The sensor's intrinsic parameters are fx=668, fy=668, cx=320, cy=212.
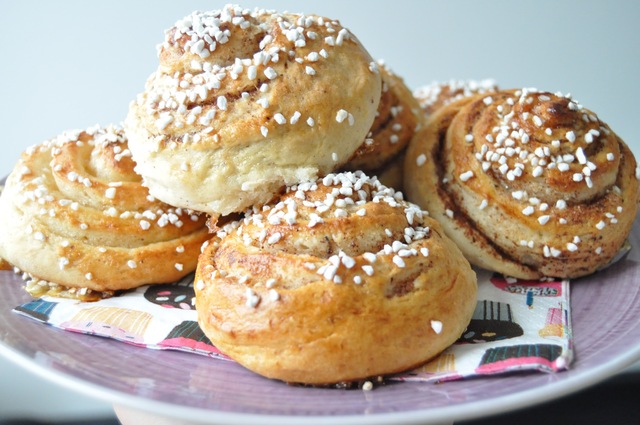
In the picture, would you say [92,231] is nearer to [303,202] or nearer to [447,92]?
[303,202]

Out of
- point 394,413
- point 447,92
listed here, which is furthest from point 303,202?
point 447,92

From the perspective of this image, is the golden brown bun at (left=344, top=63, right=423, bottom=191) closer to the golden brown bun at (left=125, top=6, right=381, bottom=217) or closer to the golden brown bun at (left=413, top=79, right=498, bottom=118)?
the golden brown bun at (left=125, top=6, right=381, bottom=217)

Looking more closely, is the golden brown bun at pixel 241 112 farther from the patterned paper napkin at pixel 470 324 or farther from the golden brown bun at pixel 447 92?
the golden brown bun at pixel 447 92

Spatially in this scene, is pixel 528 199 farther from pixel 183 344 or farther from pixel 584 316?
pixel 183 344

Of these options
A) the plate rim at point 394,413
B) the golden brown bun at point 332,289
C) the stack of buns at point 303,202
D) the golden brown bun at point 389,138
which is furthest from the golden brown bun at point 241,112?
the plate rim at point 394,413

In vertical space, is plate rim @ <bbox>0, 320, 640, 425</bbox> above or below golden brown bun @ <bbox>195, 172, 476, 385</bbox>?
below

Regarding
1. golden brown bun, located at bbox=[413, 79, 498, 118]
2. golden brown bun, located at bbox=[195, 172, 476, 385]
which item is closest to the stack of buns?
golden brown bun, located at bbox=[195, 172, 476, 385]

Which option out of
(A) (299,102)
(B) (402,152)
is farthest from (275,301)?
(B) (402,152)
